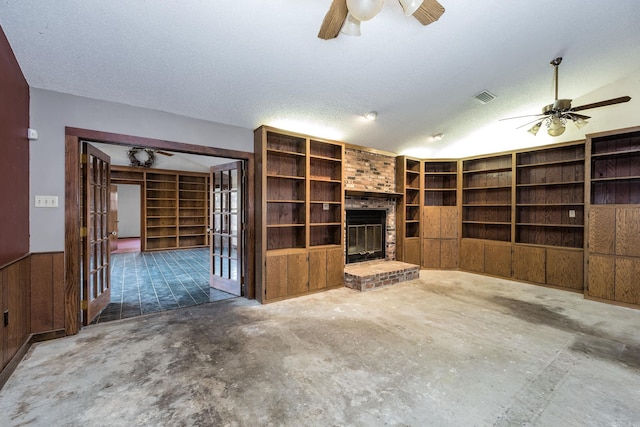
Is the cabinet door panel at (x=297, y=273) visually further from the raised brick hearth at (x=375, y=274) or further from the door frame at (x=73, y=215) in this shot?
the door frame at (x=73, y=215)

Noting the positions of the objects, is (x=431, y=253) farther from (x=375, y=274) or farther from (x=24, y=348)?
(x=24, y=348)

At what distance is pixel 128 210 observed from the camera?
11.9m

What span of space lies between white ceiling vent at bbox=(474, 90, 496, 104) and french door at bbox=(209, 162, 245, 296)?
3.76 m

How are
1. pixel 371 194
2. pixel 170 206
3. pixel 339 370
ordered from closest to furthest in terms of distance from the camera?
1. pixel 339 370
2. pixel 371 194
3. pixel 170 206

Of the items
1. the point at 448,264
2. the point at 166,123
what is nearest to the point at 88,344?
the point at 166,123

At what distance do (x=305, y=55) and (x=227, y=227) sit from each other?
9.36ft

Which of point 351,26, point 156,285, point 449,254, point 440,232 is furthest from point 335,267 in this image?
point 351,26

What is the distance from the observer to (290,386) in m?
2.03

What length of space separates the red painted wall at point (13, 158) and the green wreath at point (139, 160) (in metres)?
5.87

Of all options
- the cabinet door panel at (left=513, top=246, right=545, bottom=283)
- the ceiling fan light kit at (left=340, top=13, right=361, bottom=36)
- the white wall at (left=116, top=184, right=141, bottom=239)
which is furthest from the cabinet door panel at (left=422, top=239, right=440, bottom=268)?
the white wall at (left=116, top=184, right=141, bottom=239)

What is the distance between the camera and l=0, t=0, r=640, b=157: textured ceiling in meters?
2.25

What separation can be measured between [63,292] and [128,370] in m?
1.37

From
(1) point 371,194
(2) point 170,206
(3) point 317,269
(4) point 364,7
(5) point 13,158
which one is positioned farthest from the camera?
(2) point 170,206

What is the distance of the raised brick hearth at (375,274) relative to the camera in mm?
4500
